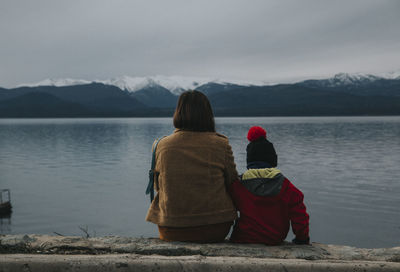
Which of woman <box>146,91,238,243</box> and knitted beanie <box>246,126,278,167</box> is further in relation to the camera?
knitted beanie <box>246,126,278,167</box>

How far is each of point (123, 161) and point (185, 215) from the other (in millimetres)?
38026

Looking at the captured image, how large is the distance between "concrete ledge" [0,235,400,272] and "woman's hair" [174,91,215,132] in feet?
3.77

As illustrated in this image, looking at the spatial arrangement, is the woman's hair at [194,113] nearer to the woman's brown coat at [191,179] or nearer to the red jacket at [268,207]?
the woman's brown coat at [191,179]

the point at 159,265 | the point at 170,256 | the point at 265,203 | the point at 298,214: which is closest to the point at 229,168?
the point at 265,203

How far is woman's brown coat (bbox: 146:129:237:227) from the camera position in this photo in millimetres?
3537

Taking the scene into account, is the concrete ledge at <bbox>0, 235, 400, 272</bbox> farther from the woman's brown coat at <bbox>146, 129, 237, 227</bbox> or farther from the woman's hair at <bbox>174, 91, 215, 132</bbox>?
the woman's hair at <bbox>174, 91, 215, 132</bbox>

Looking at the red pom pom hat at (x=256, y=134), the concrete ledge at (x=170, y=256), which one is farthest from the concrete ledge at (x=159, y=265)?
the red pom pom hat at (x=256, y=134)

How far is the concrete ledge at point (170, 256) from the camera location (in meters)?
2.70

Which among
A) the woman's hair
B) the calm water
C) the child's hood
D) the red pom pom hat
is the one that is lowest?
the calm water

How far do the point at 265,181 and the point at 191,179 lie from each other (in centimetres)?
74

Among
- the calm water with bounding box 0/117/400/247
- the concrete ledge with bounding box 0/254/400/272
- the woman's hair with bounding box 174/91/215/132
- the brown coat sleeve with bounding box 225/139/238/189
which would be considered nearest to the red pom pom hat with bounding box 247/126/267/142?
the brown coat sleeve with bounding box 225/139/238/189

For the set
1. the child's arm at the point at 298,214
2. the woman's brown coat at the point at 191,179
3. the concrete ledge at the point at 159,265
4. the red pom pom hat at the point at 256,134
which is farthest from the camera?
the red pom pom hat at the point at 256,134

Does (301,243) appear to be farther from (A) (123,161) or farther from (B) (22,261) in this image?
(A) (123,161)

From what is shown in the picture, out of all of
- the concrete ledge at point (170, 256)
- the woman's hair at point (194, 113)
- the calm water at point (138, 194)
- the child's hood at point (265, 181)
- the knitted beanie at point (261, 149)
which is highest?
the woman's hair at point (194, 113)
